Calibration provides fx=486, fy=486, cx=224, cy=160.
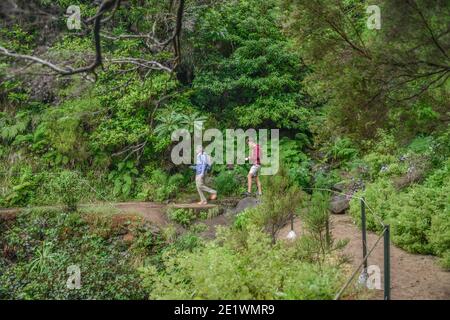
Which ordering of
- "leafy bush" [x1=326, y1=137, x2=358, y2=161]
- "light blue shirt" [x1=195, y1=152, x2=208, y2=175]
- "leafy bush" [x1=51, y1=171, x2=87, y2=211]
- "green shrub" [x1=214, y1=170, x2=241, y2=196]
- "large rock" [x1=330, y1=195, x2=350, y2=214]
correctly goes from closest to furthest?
"large rock" [x1=330, y1=195, x2=350, y2=214] → "leafy bush" [x1=51, y1=171, x2=87, y2=211] → "light blue shirt" [x1=195, y1=152, x2=208, y2=175] → "green shrub" [x1=214, y1=170, x2=241, y2=196] → "leafy bush" [x1=326, y1=137, x2=358, y2=161]

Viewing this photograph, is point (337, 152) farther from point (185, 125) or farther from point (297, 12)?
point (297, 12)

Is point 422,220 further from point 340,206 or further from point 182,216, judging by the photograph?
point 182,216

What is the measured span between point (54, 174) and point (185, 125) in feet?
14.2

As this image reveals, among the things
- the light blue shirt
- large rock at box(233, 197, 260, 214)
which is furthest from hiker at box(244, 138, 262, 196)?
the light blue shirt

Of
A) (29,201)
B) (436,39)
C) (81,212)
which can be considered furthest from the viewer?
(29,201)

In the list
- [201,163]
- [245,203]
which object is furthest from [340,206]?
[201,163]

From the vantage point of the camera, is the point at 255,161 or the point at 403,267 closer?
the point at 403,267

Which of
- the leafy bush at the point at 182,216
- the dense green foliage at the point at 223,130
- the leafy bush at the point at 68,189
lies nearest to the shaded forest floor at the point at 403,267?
the dense green foliage at the point at 223,130

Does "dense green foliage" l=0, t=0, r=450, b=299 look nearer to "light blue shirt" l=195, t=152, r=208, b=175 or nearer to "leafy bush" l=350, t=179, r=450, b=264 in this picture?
"leafy bush" l=350, t=179, r=450, b=264

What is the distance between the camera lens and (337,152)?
51.4 feet

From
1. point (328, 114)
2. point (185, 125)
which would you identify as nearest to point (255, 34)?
point (185, 125)

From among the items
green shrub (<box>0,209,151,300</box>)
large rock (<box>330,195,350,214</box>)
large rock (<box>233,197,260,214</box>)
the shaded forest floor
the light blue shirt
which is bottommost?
green shrub (<box>0,209,151,300</box>)

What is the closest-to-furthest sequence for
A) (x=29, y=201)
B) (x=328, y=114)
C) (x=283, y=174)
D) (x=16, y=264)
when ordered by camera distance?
(x=328, y=114)
(x=283, y=174)
(x=16, y=264)
(x=29, y=201)

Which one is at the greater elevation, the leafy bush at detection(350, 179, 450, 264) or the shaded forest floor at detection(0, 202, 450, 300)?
the leafy bush at detection(350, 179, 450, 264)
